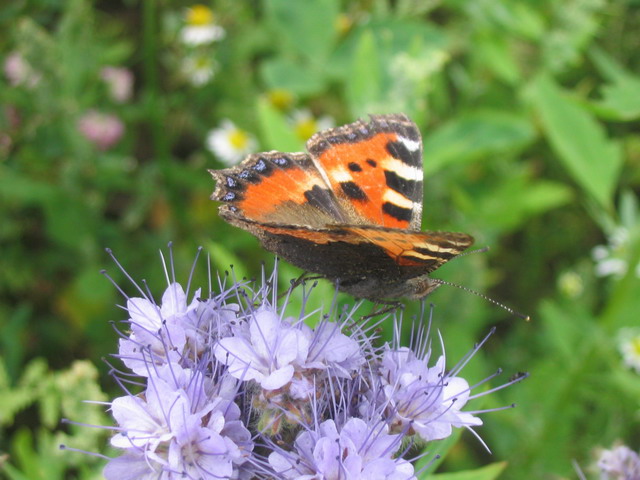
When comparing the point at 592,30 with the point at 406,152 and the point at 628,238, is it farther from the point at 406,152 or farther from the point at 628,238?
the point at 406,152

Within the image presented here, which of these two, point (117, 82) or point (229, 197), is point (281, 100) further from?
point (229, 197)

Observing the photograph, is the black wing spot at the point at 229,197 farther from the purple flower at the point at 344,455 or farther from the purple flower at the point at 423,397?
the purple flower at the point at 344,455

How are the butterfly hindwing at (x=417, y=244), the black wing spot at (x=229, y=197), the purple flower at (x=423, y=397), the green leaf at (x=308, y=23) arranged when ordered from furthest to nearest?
1. the green leaf at (x=308, y=23)
2. the black wing spot at (x=229, y=197)
3. the butterfly hindwing at (x=417, y=244)
4. the purple flower at (x=423, y=397)

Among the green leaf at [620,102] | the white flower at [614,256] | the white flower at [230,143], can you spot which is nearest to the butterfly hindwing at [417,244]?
the green leaf at [620,102]

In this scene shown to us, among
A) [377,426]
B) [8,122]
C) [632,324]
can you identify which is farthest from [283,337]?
[8,122]

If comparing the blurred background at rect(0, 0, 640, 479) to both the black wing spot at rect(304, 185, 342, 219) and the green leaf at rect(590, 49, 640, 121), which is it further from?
the black wing spot at rect(304, 185, 342, 219)

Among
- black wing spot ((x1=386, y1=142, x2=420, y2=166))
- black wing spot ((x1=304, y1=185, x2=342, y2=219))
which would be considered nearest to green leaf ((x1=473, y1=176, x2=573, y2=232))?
black wing spot ((x1=386, y1=142, x2=420, y2=166))
